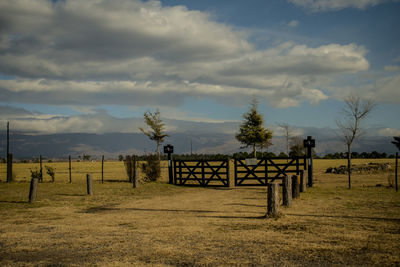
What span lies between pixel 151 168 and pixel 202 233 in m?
17.5

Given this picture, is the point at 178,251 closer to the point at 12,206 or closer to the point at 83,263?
the point at 83,263

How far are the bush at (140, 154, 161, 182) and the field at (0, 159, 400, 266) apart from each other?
11.0 metres

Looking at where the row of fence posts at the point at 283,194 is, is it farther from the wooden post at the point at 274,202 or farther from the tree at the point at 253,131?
the tree at the point at 253,131

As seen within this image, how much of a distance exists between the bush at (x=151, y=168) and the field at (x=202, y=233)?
11.0m

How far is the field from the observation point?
628 cm

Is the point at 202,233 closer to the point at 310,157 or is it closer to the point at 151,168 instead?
the point at 310,157

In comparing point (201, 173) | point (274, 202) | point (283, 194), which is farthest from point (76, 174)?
Answer: point (274, 202)

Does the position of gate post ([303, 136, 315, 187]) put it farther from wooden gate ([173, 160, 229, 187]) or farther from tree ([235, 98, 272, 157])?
tree ([235, 98, 272, 157])

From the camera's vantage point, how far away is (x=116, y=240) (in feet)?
25.7

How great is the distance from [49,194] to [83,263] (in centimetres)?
1266

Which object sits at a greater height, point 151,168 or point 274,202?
point 151,168

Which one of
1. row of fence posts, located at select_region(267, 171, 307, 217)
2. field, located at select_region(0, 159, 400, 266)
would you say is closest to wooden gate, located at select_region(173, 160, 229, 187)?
row of fence posts, located at select_region(267, 171, 307, 217)

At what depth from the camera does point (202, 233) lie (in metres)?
8.40

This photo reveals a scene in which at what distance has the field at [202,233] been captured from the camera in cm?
628
